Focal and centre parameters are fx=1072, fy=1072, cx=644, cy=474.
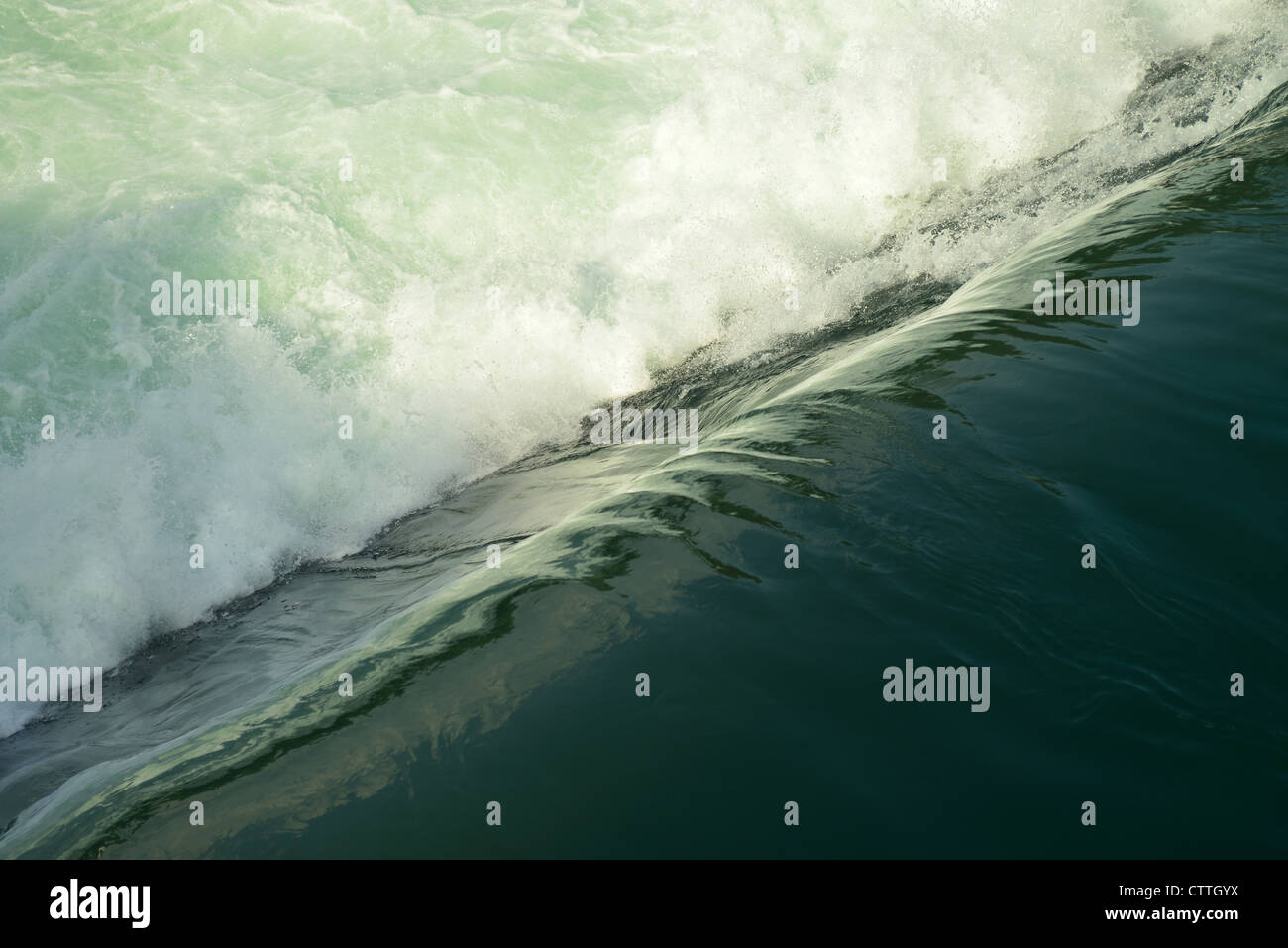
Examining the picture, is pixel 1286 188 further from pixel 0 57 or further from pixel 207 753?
pixel 0 57

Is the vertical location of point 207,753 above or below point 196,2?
below

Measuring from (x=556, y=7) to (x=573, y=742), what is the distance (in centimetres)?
1169

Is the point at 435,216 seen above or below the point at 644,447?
above

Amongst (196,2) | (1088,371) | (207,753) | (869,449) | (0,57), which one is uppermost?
(196,2)

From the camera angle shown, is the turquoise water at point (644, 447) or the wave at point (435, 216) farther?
the wave at point (435, 216)

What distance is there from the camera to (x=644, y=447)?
21.8 ft

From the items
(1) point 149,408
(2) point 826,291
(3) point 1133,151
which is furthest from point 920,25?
(1) point 149,408

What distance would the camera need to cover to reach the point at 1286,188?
16.1 feet

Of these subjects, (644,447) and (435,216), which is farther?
(435,216)

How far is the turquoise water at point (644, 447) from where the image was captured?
8.13 ft

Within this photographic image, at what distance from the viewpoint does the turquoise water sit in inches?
97.6

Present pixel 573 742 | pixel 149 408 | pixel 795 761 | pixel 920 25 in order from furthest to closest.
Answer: pixel 920 25, pixel 149 408, pixel 573 742, pixel 795 761

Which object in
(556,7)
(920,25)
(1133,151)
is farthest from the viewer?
(556,7)

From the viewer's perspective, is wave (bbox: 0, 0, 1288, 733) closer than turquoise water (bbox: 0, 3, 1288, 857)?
No
